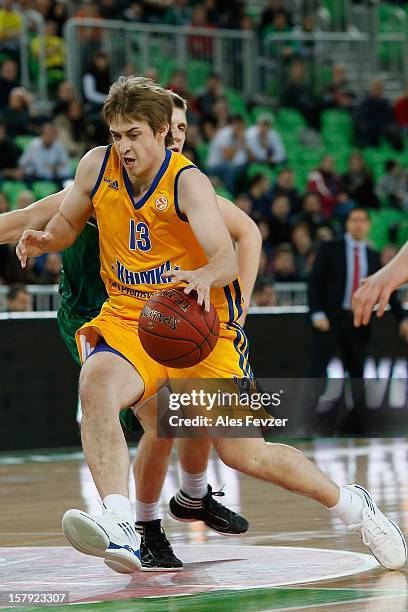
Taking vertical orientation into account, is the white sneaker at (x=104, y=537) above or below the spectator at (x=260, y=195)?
above

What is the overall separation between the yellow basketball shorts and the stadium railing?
5.78 metres

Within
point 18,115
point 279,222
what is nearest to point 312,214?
point 279,222

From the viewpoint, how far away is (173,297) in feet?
20.8

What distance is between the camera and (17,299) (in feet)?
45.6

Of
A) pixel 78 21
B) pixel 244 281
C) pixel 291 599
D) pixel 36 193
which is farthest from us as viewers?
pixel 78 21

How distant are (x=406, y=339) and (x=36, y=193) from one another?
4.41 meters

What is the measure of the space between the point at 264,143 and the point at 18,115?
4021 mm

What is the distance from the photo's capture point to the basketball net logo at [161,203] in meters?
6.71

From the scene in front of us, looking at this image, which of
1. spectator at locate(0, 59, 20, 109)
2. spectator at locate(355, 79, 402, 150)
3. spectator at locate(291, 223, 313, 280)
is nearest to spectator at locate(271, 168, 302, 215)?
spectator at locate(291, 223, 313, 280)

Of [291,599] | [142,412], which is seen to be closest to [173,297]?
[142,412]

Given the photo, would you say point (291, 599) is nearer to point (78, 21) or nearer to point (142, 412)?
point (142, 412)

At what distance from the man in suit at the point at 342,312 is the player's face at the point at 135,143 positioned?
779 centimetres

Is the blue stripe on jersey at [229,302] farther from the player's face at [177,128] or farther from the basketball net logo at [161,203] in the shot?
the player's face at [177,128]

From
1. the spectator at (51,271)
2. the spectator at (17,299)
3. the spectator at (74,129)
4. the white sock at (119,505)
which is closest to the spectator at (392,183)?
the spectator at (74,129)
